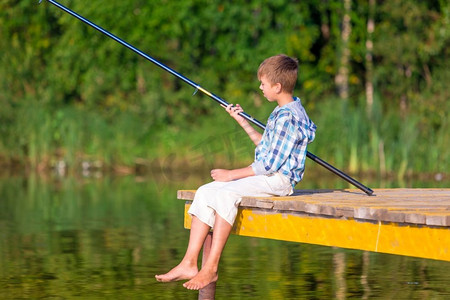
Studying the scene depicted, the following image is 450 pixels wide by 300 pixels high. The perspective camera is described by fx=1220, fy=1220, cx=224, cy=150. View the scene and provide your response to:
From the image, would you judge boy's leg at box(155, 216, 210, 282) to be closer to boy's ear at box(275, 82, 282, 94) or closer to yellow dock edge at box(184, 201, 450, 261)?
yellow dock edge at box(184, 201, 450, 261)

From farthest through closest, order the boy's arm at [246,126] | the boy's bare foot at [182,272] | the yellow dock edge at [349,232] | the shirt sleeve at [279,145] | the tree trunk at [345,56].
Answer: the tree trunk at [345,56]
the boy's arm at [246,126]
the boy's bare foot at [182,272]
the shirt sleeve at [279,145]
the yellow dock edge at [349,232]

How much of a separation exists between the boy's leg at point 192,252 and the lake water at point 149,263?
363 millimetres

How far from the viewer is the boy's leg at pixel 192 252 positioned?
782 cm

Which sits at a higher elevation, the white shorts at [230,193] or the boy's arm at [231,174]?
the boy's arm at [231,174]

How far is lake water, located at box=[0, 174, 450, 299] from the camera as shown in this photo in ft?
27.9

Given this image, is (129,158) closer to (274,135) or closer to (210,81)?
(210,81)

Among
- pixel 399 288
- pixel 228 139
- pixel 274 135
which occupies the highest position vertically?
pixel 228 139

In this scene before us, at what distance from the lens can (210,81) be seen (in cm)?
2491

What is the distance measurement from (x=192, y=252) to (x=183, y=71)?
17803 millimetres

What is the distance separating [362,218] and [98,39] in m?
18.8

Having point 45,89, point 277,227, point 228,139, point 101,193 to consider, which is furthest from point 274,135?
point 45,89

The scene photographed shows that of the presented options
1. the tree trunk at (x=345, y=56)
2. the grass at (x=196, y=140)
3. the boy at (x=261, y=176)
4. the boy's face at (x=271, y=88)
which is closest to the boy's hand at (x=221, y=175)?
the boy at (x=261, y=176)

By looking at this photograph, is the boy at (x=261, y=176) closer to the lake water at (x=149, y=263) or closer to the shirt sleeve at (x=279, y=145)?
the shirt sleeve at (x=279, y=145)

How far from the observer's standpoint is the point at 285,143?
7.82 metres
